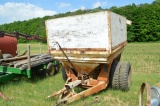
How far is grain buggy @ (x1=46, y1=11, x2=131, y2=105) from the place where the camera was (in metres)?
4.88

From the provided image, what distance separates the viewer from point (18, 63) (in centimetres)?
672

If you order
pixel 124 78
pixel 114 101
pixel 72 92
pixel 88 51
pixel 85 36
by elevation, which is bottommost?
pixel 114 101

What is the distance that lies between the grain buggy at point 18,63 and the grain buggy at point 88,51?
123cm

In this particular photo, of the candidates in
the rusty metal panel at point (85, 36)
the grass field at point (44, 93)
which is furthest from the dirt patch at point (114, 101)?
the rusty metal panel at point (85, 36)

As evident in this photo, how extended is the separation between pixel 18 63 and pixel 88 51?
2.73 m

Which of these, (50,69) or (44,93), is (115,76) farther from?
(50,69)

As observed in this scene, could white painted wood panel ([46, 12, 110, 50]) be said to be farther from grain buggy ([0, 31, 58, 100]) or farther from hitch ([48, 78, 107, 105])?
grain buggy ([0, 31, 58, 100])

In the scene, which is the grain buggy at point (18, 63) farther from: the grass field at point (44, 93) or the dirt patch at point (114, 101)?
the dirt patch at point (114, 101)

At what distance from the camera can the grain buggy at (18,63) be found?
636 cm

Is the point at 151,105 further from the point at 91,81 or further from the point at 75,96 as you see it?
the point at 91,81

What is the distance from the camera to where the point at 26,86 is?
21.9 ft

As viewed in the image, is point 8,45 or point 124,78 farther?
point 8,45

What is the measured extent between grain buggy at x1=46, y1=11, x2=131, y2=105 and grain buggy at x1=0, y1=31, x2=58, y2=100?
1231 millimetres

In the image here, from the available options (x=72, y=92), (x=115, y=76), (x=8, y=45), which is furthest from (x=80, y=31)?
(x=8, y=45)
